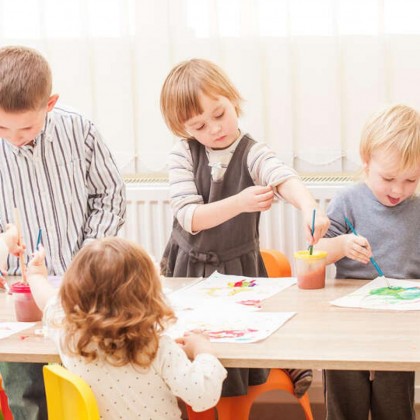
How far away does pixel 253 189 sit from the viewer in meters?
2.34

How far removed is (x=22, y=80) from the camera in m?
2.24

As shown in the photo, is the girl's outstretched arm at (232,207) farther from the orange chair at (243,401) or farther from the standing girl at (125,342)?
the standing girl at (125,342)

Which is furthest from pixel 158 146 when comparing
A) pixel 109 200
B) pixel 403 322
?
pixel 403 322

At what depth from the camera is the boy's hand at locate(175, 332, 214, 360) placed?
1743mm

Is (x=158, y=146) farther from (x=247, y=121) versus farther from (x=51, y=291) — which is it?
(x=51, y=291)

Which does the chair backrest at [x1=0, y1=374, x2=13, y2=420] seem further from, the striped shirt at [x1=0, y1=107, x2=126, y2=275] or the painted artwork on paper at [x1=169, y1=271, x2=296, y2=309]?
the painted artwork on paper at [x1=169, y1=271, x2=296, y2=309]

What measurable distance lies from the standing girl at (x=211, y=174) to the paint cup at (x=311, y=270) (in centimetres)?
23

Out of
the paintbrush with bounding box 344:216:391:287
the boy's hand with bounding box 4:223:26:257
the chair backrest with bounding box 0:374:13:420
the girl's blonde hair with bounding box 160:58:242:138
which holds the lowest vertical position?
the chair backrest with bounding box 0:374:13:420

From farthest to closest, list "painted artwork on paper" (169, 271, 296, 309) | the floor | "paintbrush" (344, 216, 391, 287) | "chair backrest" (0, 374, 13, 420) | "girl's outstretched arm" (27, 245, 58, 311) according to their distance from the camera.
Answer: the floor
"chair backrest" (0, 374, 13, 420)
"paintbrush" (344, 216, 391, 287)
"painted artwork on paper" (169, 271, 296, 309)
"girl's outstretched arm" (27, 245, 58, 311)

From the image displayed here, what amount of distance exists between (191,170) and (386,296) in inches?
28.1

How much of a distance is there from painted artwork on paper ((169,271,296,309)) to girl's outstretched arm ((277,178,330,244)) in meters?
0.15

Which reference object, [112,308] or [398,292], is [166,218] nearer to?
[398,292]

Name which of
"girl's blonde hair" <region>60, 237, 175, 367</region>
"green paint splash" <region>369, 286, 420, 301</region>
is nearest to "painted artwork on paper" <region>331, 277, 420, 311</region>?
"green paint splash" <region>369, 286, 420, 301</region>

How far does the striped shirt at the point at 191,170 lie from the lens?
8.12 ft
